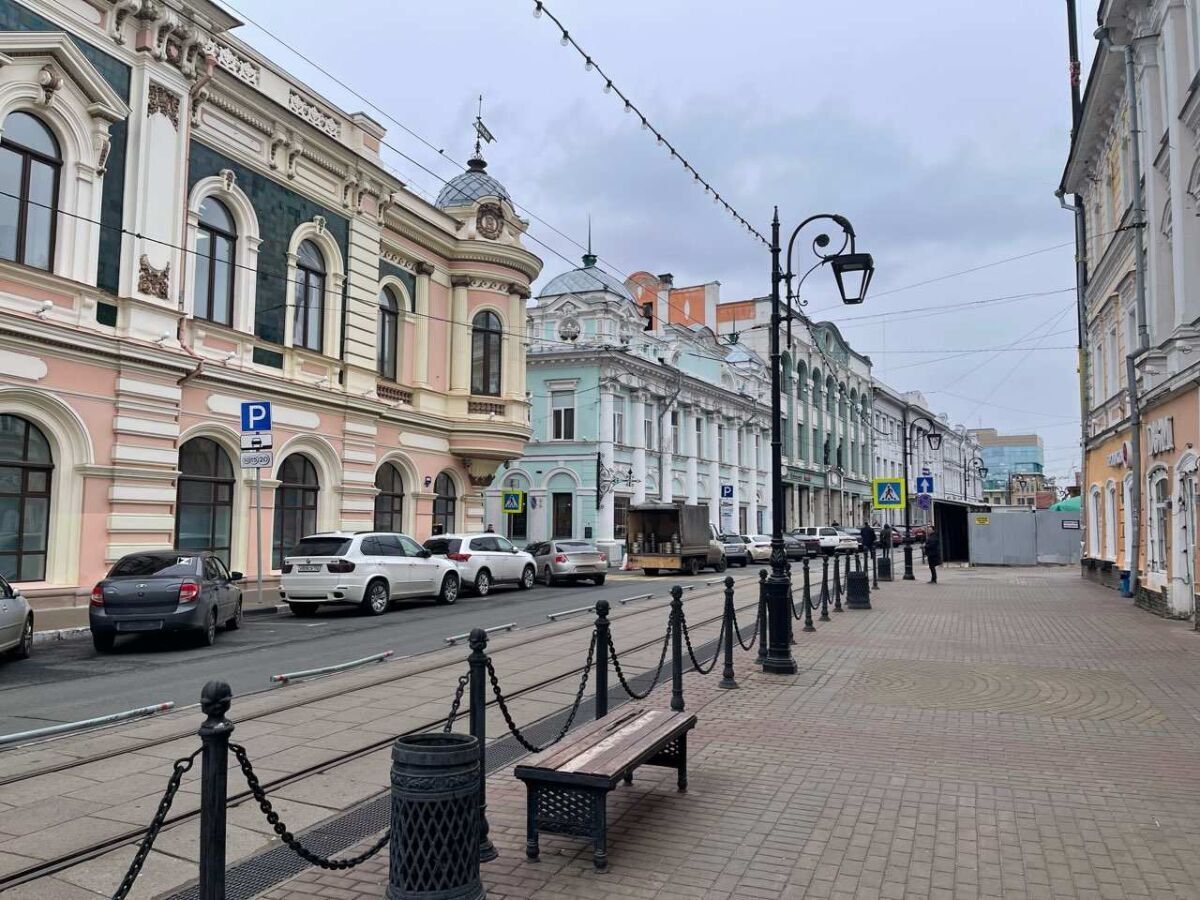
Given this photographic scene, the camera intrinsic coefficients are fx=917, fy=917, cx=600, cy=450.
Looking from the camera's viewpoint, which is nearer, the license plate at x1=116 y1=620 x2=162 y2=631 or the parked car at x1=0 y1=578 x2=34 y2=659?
the parked car at x1=0 y1=578 x2=34 y2=659

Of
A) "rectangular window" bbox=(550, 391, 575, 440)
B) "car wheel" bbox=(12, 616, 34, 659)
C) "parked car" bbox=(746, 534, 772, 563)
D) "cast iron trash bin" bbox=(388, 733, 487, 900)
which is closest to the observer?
"cast iron trash bin" bbox=(388, 733, 487, 900)

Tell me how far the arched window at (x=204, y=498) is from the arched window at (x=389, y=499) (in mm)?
5497

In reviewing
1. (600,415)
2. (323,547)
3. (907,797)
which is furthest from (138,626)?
(600,415)

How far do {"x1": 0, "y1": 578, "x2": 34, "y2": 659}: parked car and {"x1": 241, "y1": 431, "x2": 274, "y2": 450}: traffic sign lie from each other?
17.6 ft

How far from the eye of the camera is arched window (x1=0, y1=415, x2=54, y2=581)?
1464 centimetres

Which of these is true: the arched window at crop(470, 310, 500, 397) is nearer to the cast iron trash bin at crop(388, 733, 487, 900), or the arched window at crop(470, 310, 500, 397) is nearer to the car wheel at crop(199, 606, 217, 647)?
the car wheel at crop(199, 606, 217, 647)

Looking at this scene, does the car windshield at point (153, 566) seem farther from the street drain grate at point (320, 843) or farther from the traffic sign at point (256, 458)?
the street drain grate at point (320, 843)

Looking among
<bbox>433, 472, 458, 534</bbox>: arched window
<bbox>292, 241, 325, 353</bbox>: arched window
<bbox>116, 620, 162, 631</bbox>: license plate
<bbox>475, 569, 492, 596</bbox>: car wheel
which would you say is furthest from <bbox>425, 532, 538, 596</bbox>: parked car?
<bbox>116, 620, 162, 631</bbox>: license plate

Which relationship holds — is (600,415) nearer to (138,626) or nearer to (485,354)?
(485,354)

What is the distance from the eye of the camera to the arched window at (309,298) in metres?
21.7

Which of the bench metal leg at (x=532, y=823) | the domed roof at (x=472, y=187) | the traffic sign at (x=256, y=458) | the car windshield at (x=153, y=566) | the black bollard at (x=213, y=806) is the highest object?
the domed roof at (x=472, y=187)

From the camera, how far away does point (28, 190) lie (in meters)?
15.1

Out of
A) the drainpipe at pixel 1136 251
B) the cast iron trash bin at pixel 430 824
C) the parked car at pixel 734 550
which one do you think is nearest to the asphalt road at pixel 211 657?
the cast iron trash bin at pixel 430 824

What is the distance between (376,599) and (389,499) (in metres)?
7.68
